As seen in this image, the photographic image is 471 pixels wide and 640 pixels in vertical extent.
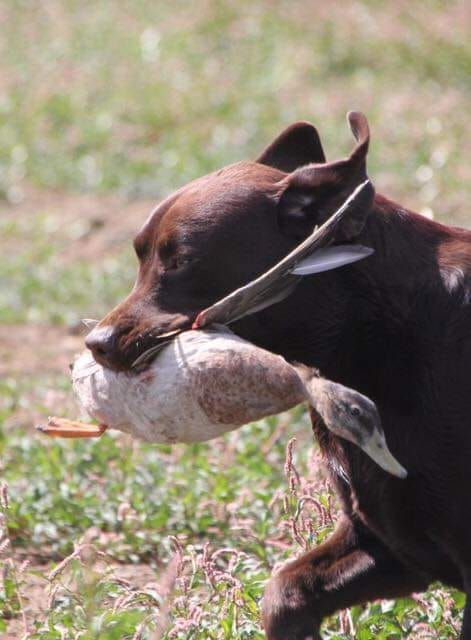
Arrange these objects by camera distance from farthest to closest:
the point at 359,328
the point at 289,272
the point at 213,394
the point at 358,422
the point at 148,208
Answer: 1. the point at 148,208
2. the point at 359,328
3. the point at 289,272
4. the point at 213,394
5. the point at 358,422

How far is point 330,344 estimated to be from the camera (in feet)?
13.1

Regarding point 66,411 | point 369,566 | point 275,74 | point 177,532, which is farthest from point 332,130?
point 369,566

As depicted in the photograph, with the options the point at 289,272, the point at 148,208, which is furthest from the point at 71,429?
the point at 148,208

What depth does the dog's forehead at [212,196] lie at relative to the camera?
407 cm

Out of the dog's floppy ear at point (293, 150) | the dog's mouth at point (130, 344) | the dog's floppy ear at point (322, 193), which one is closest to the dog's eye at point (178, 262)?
the dog's mouth at point (130, 344)

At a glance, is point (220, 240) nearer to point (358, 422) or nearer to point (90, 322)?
point (90, 322)

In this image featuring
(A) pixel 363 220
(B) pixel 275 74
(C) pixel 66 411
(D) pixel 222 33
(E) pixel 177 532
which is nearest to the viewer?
(A) pixel 363 220

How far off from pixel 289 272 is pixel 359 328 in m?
0.31

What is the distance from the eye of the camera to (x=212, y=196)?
161 inches

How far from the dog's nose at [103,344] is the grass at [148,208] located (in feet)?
1.75

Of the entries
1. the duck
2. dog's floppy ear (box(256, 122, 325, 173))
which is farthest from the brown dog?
dog's floppy ear (box(256, 122, 325, 173))

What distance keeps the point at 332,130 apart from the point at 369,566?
7.99m

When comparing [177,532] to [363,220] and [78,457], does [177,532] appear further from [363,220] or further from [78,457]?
[363,220]

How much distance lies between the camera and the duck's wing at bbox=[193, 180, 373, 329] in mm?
3779
